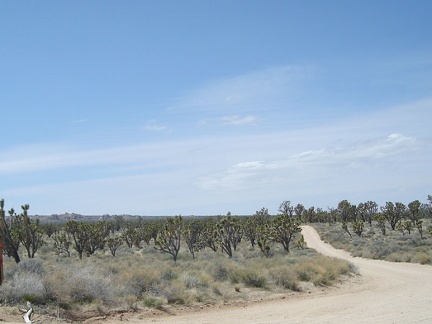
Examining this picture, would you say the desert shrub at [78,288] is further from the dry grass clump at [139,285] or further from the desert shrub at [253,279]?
the desert shrub at [253,279]

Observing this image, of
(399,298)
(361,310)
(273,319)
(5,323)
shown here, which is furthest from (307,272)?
(5,323)

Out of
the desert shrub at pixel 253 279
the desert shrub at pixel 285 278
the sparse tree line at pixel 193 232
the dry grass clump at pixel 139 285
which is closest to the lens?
the dry grass clump at pixel 139 285

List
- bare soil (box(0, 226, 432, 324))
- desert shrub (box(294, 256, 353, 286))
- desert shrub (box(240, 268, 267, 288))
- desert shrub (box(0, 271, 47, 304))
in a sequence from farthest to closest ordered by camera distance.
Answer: desert shrub (box(294, 256, 353, 286)), desert shrub (box(240, 268, 267, 288)), desert shrub (box(0, 271, 47, 304)), bare soil (box(0, 226, 432, 324))

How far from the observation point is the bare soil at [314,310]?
1207 centimetres

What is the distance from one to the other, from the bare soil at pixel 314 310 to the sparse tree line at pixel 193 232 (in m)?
14.2

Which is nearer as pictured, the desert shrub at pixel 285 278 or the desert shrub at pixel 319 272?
the desert shrub at pixel 285 278

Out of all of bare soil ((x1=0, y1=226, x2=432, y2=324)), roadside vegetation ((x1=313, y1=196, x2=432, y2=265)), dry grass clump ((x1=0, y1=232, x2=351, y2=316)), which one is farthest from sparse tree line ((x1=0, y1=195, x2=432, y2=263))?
bare soil ((x1=0, y1=226, x2=432, y2=324))

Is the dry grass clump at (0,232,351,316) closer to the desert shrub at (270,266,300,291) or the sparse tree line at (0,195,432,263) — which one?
the desert shrub at (270,266,300,291)

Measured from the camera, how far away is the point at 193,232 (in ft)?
170

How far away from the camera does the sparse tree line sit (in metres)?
33.9

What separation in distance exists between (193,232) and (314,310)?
38.6 m

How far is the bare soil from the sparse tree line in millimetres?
14214

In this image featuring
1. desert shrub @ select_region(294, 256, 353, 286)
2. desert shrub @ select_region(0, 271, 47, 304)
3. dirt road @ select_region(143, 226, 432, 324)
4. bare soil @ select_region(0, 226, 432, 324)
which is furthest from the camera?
desert shrub @ select_region(294, 256, 353, 286)

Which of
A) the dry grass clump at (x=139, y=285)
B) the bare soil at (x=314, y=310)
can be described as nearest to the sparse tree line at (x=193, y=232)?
the dry grass clump at (x=139, y=285)
